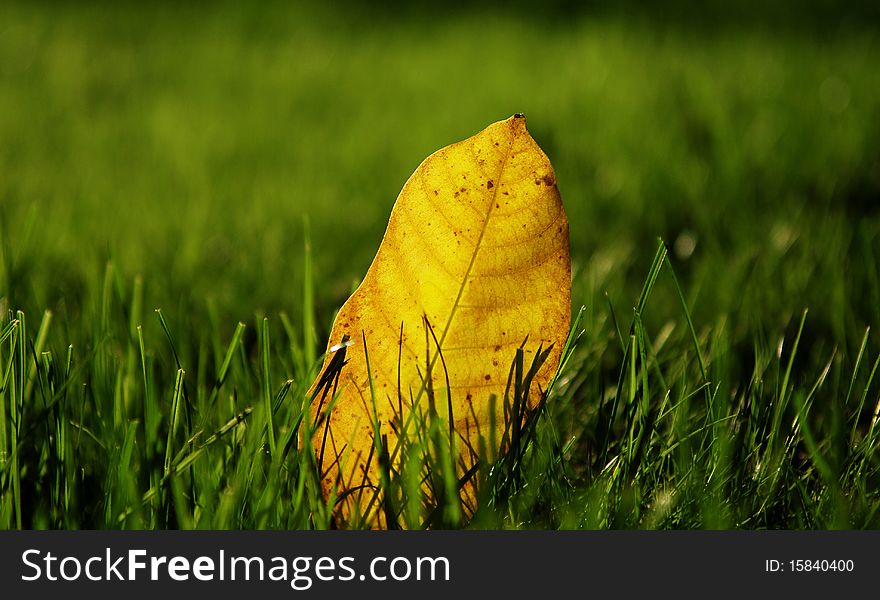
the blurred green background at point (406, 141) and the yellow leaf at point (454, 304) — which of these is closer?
the yellow leaf at point (454, 304)

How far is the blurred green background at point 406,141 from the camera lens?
1249 millimetres

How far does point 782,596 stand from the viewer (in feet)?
1.84

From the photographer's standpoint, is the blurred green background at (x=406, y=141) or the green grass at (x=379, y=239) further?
the blurred green background at (x=406, y=141)

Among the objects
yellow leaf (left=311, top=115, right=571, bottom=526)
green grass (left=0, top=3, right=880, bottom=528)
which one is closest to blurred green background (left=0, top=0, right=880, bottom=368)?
green grass (left=0, top=3, right=880, bottom=528)

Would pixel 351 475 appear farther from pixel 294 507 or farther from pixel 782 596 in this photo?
pixel 782 596

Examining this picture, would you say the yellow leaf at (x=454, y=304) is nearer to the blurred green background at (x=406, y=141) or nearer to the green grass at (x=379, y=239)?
the green grass at (x=379, y=239)

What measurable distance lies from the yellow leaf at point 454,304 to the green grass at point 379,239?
0.15 feet

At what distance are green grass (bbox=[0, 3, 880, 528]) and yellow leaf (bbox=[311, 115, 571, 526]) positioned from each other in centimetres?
5

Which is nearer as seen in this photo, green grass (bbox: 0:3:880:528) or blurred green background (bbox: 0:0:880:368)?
green grass (bbox: 0:3:880:528)

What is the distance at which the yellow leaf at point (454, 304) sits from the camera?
1.86 feet

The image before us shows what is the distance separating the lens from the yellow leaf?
57 cm

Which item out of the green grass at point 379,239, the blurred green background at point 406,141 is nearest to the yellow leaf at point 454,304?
the green grass at point 379,239

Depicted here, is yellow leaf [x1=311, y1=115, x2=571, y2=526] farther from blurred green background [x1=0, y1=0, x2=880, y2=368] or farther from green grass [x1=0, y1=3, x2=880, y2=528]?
blurred green background [x1=0, y1=0, x2=880, y2=368]

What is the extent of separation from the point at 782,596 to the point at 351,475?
31 centimetres
